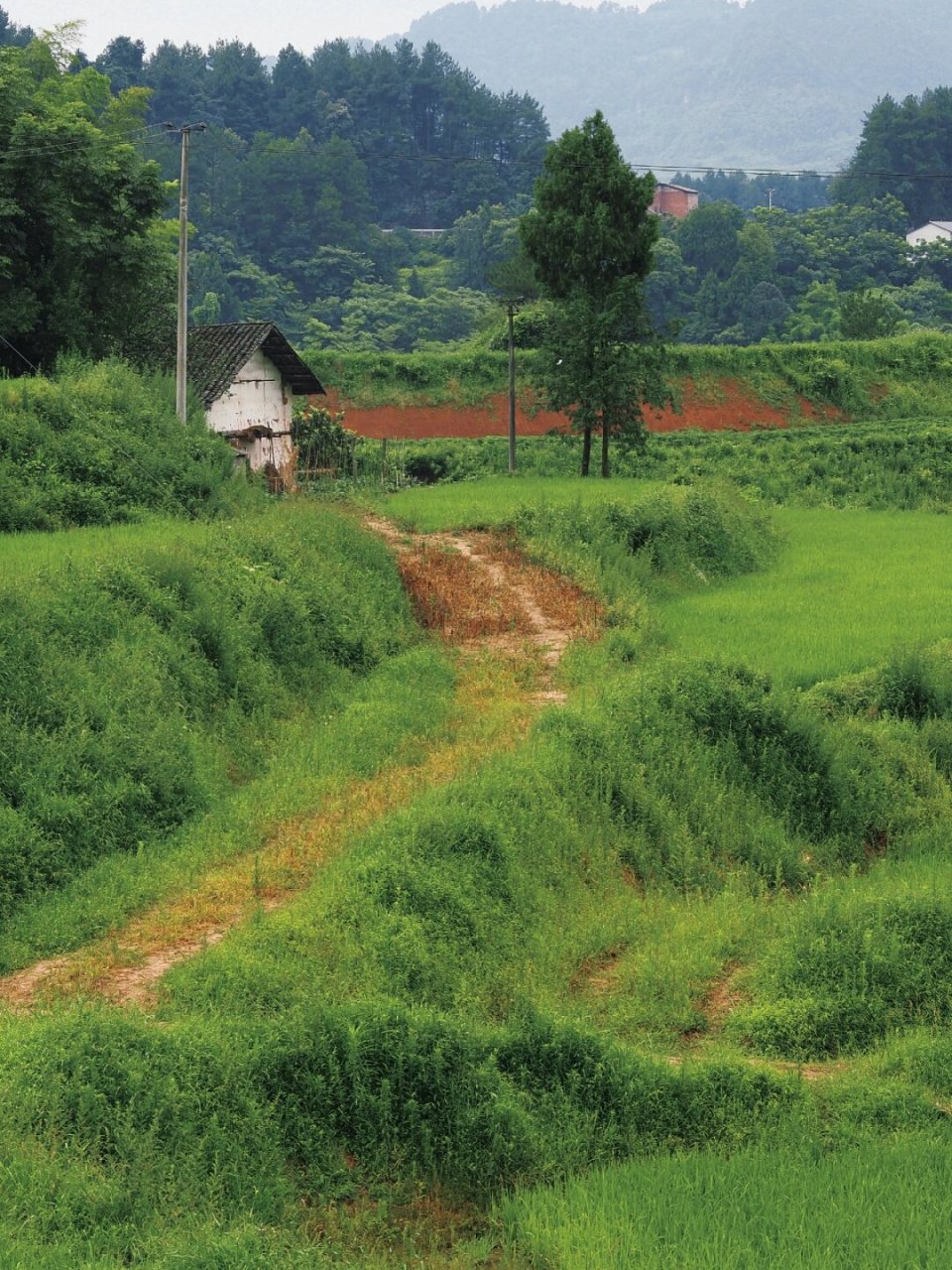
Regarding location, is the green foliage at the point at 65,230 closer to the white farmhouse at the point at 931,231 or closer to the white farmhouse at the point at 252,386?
the white farmhouse at the point at 252,386

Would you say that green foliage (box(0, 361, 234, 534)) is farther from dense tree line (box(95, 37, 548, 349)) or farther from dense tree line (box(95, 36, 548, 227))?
dense tree line (box(95, 36, 548, 227))

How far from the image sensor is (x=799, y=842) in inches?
550

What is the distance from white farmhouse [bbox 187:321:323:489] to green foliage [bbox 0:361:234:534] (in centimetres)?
620

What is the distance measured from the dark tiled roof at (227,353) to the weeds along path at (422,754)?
8185 millimetres

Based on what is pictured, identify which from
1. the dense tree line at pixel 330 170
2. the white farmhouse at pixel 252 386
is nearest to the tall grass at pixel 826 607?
the white farmhouse at pixel 252 386

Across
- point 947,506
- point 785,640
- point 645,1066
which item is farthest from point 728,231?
point 645,1066

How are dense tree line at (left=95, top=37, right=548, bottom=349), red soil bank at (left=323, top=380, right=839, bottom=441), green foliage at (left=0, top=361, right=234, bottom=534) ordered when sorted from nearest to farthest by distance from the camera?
green foliage at (left=0, top=361, right=234, bottom=534), red soil bank at (left=323, top=380, right=839, bottom=441), dense tree line at (left=95, top=37, right=548, bottom=349)

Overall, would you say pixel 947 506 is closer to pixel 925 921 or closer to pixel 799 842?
pixel 799 842

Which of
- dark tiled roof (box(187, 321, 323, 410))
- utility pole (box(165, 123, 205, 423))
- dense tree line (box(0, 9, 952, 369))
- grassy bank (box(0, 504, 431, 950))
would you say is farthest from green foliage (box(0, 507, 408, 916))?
dense tree line (box(0, 9, 952, 369))

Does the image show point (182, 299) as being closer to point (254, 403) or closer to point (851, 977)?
point (254, 403)

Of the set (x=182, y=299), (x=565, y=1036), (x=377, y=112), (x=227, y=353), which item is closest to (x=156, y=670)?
(x=565, y=1036)

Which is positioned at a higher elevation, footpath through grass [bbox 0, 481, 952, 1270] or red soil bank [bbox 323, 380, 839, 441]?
red soil bank [bbox 323, 380, 839, 441]

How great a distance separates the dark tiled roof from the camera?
29931mm

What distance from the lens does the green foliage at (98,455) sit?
776 inches
